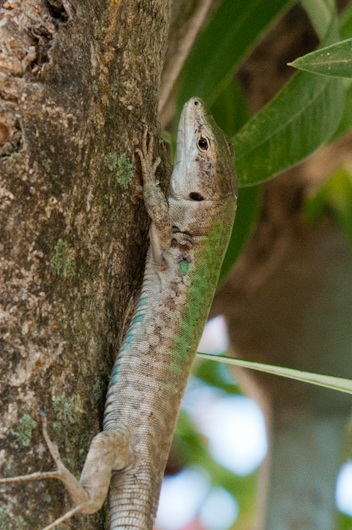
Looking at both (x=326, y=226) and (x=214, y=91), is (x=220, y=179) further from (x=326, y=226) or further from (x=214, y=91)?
(x=326, y=226)

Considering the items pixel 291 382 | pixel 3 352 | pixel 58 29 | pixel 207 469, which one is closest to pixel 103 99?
pixel 58 29

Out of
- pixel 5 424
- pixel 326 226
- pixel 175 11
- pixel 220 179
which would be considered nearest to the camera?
pixel 5 424

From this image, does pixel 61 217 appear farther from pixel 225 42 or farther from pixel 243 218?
pixel 243 218

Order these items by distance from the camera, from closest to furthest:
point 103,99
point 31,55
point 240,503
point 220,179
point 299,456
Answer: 1. point 31,55
2. point 103,99
3. point 220,179
4. point 299,456
5. point 240,503

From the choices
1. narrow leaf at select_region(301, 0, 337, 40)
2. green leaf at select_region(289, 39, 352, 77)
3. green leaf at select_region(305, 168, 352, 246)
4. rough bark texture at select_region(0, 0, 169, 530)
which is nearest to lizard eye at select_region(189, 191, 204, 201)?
rough bark texture at select_region(0, 0, 169, 530)

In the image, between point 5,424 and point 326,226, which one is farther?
point 326,226

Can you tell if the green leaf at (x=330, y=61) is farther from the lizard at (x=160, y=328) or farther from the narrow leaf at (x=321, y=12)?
the narrow leaf at (x=321, y=12)

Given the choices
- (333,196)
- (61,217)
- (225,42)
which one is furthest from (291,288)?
(61,217)

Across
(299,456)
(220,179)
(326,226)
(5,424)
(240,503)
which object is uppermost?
(326,226)
